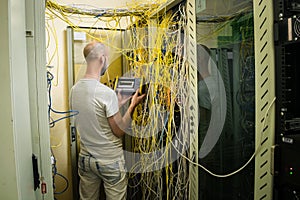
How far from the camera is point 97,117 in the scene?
6.21ft

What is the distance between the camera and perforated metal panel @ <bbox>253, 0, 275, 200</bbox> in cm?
92

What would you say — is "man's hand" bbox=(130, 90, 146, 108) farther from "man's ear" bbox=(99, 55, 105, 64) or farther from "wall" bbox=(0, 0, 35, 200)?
"wall" bbox=(0, 0, 35, 200)

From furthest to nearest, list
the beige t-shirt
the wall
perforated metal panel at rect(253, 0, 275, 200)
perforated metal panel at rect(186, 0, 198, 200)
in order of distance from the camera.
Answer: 1. the beige t-shirt
2. perforated metal panel at rect(186, 0, 198, 200)
3. perforated metal panel at rect(253, 0, 275, 200)
4. the wall

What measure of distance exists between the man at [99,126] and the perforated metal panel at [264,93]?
3.76 ft

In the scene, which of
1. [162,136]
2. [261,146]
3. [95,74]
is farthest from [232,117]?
[95,74]

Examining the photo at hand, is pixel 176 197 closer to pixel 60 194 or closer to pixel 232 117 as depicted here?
pixel 232 117

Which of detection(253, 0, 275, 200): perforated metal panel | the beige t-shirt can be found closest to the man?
the beige t-shirt

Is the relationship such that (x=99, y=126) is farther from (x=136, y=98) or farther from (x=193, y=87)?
(x=193, y=87)

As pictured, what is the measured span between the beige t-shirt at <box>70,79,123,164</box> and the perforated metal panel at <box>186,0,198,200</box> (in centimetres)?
70

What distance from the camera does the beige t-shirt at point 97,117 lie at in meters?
1.87

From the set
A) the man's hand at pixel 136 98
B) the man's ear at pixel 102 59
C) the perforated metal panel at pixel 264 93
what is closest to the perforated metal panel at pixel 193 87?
the perforated metal panel at pixel 264 93

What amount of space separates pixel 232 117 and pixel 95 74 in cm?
113

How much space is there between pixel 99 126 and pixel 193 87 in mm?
851

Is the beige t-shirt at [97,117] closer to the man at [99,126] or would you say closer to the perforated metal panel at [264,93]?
the man at [99,126]
